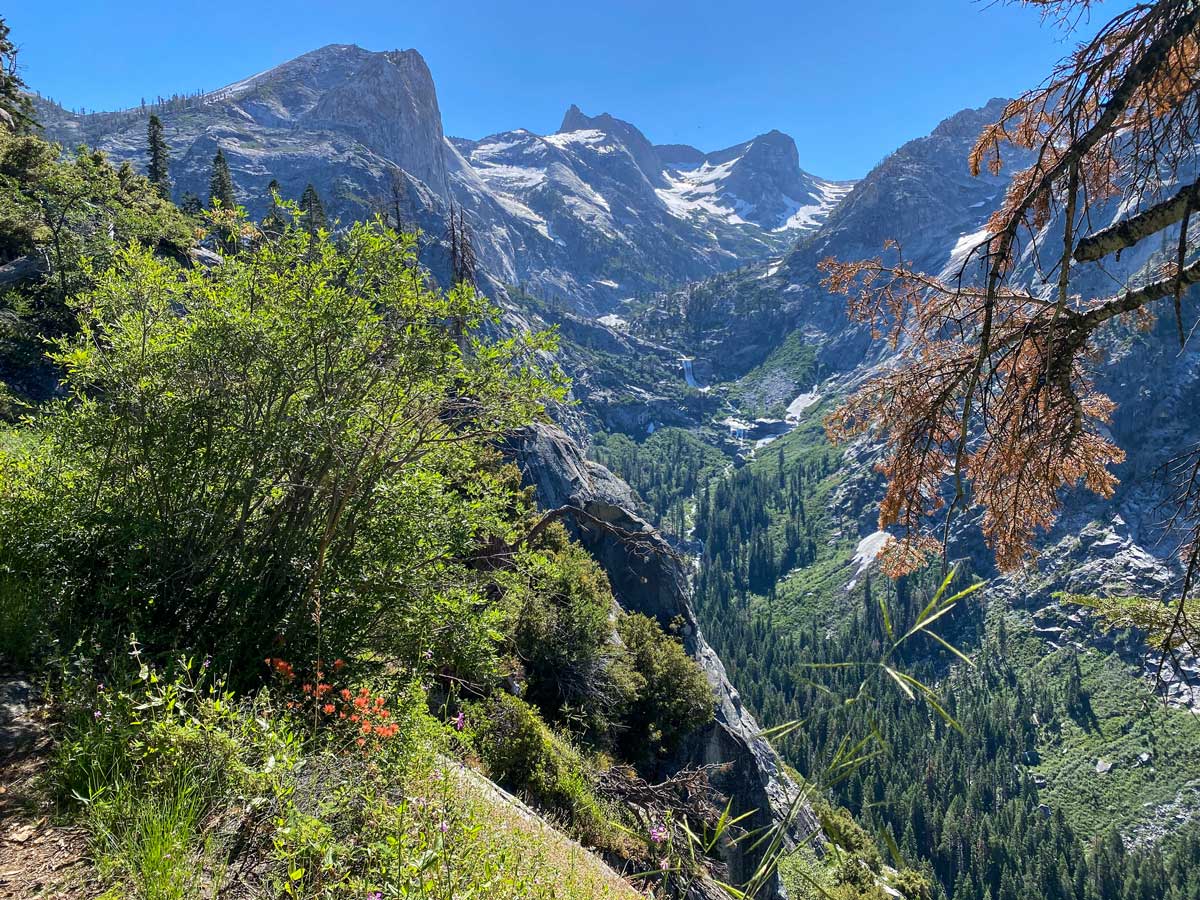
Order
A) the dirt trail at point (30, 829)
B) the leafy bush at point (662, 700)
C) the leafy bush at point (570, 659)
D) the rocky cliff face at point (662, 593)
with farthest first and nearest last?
the rocky cliff face at point (662, 593)
the leafy bush at point (662, 700)
the leafy bush at point (570, 659)
the dirt trail at point (30, 829)

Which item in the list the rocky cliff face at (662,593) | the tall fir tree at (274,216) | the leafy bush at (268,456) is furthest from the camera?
the rocky cliff face at (662,593)

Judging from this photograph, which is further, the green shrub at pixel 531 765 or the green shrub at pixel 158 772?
the green shrub at pixel 531 765

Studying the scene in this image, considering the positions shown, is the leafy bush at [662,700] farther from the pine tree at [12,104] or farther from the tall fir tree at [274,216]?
the pine tree at [12,104]

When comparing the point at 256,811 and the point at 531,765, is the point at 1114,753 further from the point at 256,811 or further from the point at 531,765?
the point at 256,811

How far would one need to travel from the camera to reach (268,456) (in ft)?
25.4

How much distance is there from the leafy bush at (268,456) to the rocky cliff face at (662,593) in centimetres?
720

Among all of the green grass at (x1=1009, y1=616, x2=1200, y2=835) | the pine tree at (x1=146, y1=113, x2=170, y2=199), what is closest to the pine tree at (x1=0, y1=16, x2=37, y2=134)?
the pine tree at (x1=146, y1=113, x2=170, y2=199)

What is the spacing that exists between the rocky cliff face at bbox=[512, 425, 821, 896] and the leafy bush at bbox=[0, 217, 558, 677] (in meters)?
7.20

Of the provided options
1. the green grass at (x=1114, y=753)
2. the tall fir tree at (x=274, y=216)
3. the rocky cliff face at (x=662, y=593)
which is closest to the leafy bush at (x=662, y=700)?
the rocky cliff face at (x=662, y=593)

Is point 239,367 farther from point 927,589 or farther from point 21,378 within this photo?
point 927,589

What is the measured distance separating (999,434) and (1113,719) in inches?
6343

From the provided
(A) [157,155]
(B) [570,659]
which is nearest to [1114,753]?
(B) [570,659]

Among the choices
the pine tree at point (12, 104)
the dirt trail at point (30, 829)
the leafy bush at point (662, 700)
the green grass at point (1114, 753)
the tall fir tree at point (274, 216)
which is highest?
the pine tree at point (12, 104)

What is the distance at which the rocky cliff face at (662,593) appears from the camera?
19.3 m
